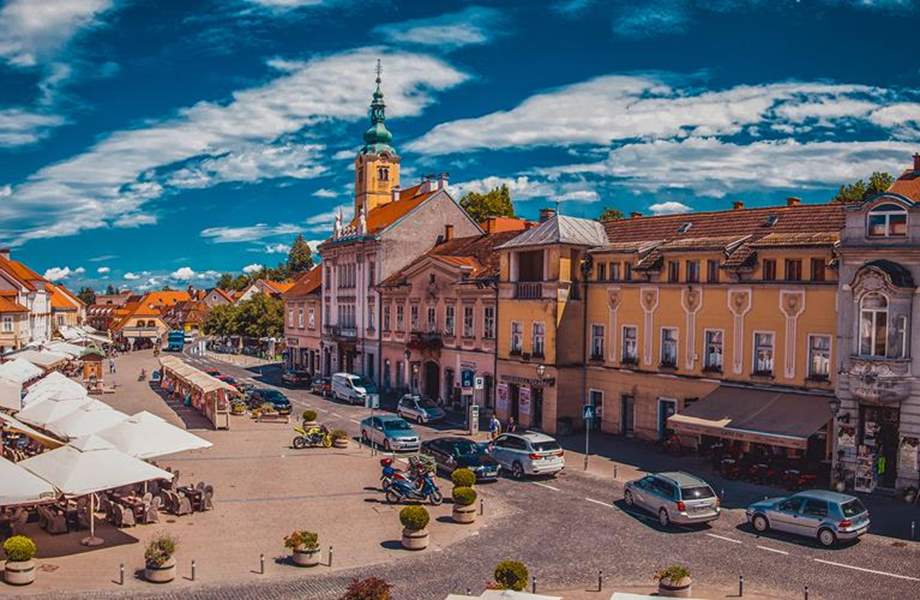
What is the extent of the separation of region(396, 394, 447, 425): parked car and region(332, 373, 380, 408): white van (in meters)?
6.92

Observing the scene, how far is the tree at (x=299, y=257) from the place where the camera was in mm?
184500

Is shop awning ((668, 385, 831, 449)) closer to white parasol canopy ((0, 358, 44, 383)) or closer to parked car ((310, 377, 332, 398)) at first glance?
parked car ((310, 377, 332, 398))

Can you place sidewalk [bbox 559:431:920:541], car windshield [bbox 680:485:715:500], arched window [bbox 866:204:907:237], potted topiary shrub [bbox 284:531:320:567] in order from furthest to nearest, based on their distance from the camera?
1. arched window [bbox 866:204:907:237]
2. sidewalk [bbox 559:431:920:541]
3. car windshield [bbox 680:485:715:500]
4. potted topiary shrub [bbox 284:531:320:567]

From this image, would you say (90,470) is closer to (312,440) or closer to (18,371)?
(312,440)

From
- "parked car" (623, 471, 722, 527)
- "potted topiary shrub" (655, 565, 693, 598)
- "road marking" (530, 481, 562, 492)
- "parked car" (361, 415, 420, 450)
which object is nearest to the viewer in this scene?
"potted topiary shrub" (655, 565, 693, 598)

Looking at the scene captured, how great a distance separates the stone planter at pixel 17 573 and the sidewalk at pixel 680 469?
21.2 meters

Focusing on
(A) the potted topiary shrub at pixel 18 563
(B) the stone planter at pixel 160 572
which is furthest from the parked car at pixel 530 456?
(A) the potted topiary shrub at pixel 18 563

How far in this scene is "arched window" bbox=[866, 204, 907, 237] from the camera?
30.6m

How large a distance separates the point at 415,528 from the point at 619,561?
5763 mm

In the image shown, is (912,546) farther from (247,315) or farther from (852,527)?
(247,315)

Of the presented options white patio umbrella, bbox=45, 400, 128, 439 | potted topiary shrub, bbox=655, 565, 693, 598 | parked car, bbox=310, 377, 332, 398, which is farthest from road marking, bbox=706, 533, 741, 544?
parked car, bbox=310, 377, 332, 398

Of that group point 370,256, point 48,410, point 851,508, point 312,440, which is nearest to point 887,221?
point 851,508

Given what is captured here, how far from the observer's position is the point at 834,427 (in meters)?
32.7

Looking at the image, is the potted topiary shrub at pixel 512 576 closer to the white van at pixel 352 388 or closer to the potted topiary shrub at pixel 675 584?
the potted topiary shrub at pixel 675 584
